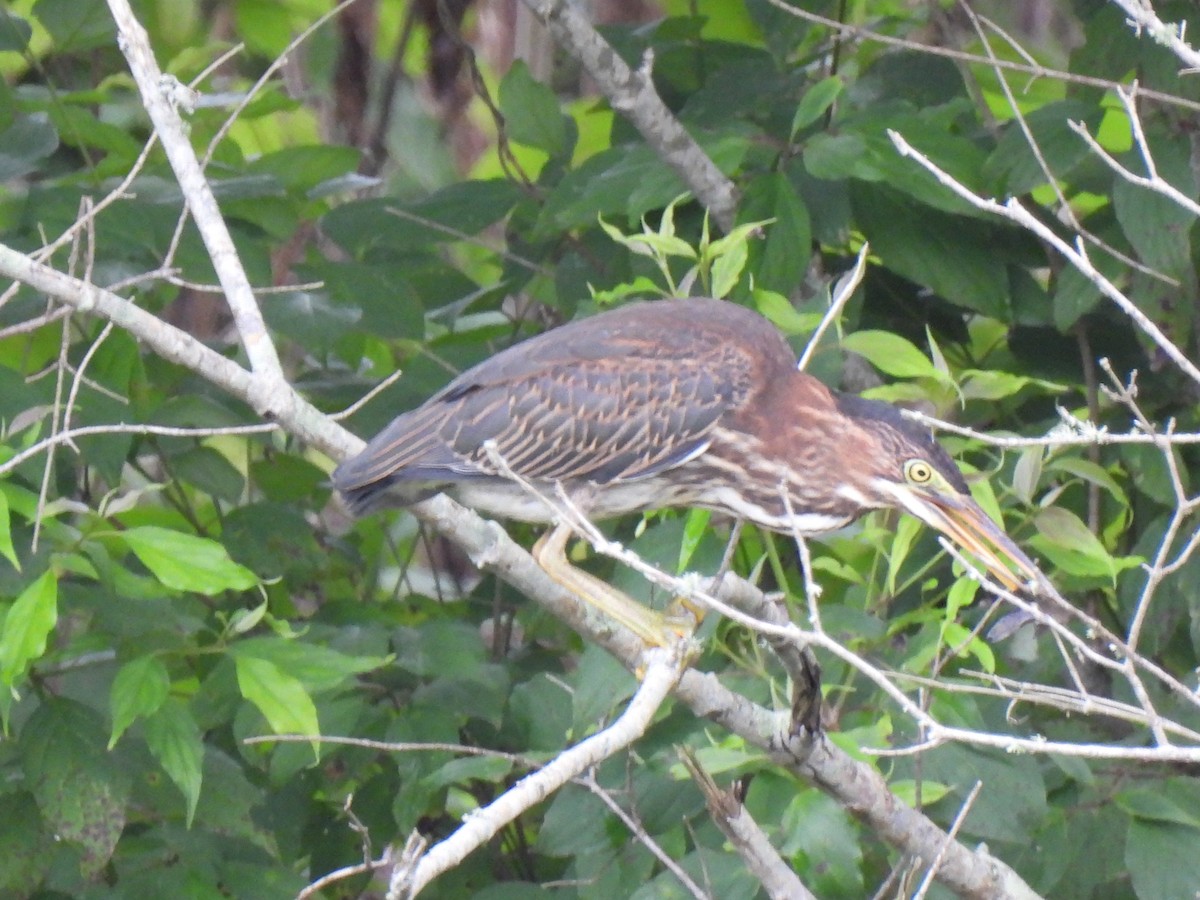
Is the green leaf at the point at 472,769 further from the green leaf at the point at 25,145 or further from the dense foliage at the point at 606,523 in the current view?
the green leaf at the point at 25,145

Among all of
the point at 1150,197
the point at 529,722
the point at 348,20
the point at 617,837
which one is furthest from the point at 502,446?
the point at 348,20

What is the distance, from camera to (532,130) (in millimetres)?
3934

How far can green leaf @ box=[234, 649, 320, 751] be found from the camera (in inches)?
107

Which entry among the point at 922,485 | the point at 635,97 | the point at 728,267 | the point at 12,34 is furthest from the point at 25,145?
the point at 922,485

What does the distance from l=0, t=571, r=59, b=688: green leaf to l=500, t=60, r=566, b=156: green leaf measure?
182cm

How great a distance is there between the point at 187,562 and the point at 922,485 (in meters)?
1.37

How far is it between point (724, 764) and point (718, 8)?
7.73 feet

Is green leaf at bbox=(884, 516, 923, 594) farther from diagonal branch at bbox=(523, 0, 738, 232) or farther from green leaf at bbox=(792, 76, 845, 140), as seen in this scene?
diagonal branch at bbox=(523, 0, 738, 232)

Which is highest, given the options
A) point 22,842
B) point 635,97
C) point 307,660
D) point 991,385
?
point 635,97

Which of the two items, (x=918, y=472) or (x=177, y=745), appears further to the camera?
(x=918, y=472)

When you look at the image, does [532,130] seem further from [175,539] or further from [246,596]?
[175,539]

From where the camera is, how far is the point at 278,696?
2771 millimetres

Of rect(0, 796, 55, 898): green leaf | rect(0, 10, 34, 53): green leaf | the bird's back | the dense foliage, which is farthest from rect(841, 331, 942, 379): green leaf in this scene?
rect(0, 10, 34, 53): green leaf

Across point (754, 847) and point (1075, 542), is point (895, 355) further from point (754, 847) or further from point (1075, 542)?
point (754, 847)
